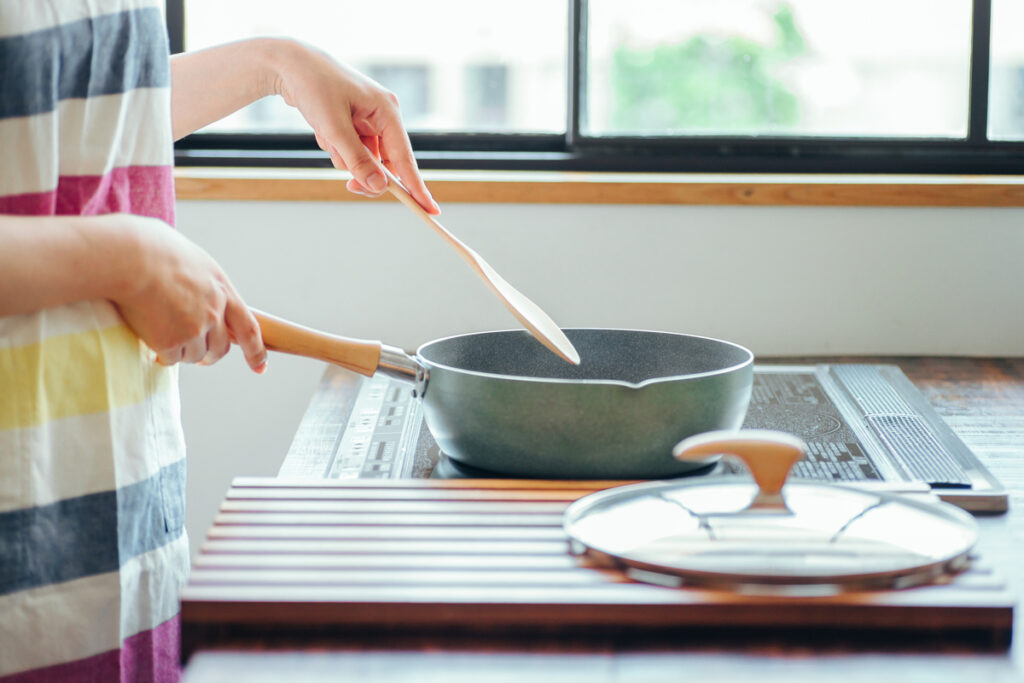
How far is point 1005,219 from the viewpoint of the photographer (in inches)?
63.4

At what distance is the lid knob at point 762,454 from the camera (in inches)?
24.9

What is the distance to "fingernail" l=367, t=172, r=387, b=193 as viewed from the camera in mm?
976

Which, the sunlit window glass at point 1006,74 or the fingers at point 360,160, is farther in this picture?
the sunlit window glass at point 1006,74

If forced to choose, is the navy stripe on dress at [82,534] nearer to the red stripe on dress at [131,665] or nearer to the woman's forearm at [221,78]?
the red stripe on dress at [131,665]

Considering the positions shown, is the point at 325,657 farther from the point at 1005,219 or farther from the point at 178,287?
the point at 1005,219

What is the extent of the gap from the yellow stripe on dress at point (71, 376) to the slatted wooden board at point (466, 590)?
0.46ft

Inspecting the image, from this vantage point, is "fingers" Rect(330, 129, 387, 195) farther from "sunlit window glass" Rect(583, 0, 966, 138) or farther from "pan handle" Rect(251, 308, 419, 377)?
"sunlit window glass" Rect(583, 0, 966, 138)

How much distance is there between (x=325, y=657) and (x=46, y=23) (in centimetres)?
47

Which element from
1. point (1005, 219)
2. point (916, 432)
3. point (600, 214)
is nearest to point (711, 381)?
point (916, 432)

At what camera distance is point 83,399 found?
0.75m

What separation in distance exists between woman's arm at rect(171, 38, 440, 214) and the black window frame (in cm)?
71

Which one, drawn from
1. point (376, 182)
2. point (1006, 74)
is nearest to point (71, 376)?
point (376, 182)

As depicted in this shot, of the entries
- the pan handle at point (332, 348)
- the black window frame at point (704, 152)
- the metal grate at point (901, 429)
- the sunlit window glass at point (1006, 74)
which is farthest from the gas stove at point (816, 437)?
the sunlit window glass at point (1006, 74)

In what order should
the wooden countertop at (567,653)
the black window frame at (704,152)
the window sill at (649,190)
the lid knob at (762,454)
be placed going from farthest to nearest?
the black window frame at (704,152)
the window sill at (649,190)
the lid knob at (762,454)
the wooden countertop at (567,653)
